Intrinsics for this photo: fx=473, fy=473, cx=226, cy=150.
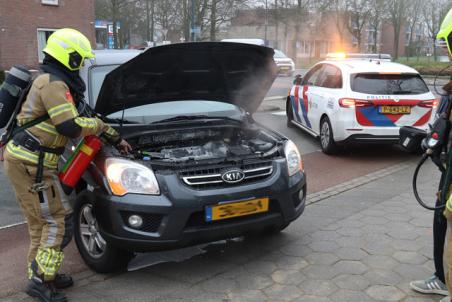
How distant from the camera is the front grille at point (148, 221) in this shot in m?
3.36

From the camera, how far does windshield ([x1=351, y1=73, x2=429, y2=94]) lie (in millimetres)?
7488

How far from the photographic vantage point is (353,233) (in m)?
4.55

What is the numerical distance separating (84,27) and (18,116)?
25.4m

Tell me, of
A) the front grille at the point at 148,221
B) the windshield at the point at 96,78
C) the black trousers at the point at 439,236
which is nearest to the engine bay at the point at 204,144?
the front grille at the point at 148,221

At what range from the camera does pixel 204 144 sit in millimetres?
4410

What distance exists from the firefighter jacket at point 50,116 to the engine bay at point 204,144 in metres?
0.63

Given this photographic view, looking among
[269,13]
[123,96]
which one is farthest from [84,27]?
[123,96]

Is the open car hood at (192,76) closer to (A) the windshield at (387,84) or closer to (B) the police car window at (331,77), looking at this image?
(A) the windshield at (387,84)

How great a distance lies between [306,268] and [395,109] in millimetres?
4347

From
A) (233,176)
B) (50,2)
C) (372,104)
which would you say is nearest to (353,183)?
(372,104)

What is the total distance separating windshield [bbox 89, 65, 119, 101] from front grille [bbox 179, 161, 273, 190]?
1.68m

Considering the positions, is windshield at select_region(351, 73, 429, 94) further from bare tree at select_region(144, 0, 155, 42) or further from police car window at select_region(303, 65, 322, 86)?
bare tree at select_region(144, 0, 155, 42)

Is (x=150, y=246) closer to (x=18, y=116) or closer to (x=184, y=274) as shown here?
(x=184, y=274)

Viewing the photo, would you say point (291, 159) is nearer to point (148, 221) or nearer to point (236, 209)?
point (236, 209)
